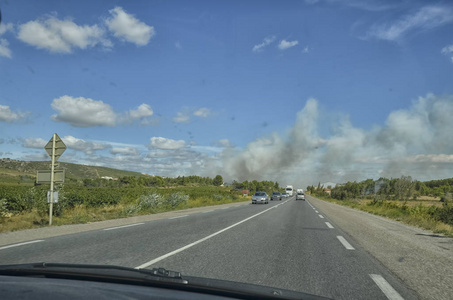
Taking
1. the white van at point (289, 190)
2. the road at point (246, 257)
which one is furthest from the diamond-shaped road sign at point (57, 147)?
the white van at point (289, 190)

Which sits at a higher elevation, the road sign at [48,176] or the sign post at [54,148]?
the sign post at [54,148]

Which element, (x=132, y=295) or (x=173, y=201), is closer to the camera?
(x=132, y=295)

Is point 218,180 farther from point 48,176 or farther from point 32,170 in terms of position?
point 48,176

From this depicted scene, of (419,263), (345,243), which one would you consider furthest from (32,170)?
(419,263)

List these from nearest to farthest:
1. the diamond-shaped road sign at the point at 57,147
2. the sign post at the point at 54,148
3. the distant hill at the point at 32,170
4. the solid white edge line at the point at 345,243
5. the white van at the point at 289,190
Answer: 1. the solid white edge line at the point at 345,243
2. the sign post at the point at 54,148
3. the diamond-shaped road sign at the point at 57,147
4. the distant hill at the point at 32,170
5. the white van at the point at 289,190

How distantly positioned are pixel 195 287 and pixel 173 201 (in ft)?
85.1

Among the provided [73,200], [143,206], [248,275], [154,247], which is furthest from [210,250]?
[73,200]

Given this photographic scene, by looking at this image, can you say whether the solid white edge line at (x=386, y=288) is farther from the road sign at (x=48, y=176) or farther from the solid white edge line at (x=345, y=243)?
the road sign at (x=48, y=176)

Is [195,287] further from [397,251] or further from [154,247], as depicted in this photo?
[397,251]

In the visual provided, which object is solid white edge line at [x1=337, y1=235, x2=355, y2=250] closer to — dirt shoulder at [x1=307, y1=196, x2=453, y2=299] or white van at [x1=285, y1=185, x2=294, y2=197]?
dirt shoulder at [x1=307, y1=196, x2=453, y2=299]

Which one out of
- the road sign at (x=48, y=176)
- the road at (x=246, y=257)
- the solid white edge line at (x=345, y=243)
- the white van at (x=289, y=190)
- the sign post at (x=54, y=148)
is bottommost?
the white van at (x=289, y=190)

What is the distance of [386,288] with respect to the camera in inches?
183

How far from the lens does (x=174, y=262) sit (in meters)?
6.07

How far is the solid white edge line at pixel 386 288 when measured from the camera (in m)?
4.27
